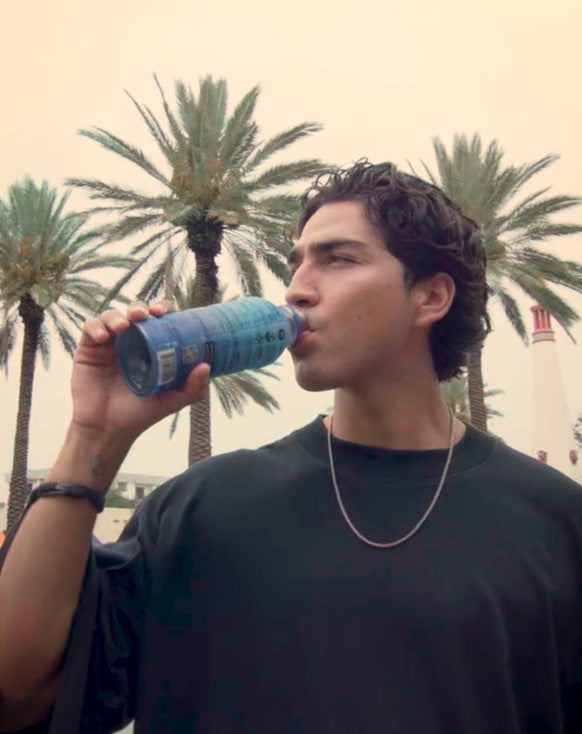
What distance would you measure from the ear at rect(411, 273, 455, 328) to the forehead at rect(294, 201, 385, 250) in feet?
0.58

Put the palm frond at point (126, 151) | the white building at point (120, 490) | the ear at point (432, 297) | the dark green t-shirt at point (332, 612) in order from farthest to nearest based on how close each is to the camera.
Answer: the white building at point (120, 490), the palm frond at point (126, 151), the ear at point (432, 297), the dark green t-shirt at point (332, 612)

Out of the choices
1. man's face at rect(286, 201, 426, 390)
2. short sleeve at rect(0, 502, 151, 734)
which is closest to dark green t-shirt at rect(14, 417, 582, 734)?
short sleeve at rect(0, 502, 151, 734)

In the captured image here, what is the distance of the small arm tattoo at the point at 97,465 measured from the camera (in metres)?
1.76

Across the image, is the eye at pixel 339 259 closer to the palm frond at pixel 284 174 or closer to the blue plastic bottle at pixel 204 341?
the blue plastic bottle at pixel 204 341

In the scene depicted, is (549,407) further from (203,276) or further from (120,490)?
(120,490)

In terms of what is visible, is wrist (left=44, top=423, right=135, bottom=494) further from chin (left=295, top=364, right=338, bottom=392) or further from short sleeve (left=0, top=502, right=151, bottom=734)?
chin (left=295, top=364, right=338, bottom=392)

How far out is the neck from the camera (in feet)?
7.09

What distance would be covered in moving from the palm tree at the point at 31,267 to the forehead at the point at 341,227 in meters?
16.5

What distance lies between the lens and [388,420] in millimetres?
2176

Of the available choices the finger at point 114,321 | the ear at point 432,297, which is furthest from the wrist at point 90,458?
the ear at point 432,297

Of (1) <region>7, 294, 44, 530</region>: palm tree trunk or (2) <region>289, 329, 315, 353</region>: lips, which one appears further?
(1) <region>7, 294, 44, 530</region>: palm tree trunk

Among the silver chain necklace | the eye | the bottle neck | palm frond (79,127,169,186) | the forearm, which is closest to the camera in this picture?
the forearm

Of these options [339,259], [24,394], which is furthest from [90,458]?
[24,394]

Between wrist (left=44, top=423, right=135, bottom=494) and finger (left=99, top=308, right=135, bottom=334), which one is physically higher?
finger (left=99, top=308, right=135, bottom=334)
